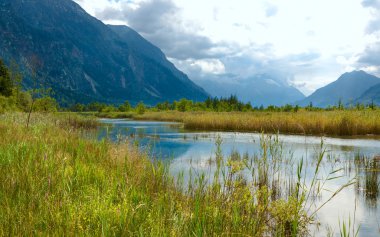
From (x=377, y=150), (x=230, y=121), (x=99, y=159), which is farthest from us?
(x=230, y=121)

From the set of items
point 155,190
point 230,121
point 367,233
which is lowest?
point 367,233

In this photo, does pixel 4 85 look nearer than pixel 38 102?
No

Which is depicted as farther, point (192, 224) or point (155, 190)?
point (155, 190)

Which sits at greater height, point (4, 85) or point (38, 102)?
point (4, 85)

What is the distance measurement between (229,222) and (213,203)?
82 centimetres

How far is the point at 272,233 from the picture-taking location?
5930 mm

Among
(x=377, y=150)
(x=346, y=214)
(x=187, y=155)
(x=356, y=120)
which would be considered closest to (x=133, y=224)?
(x=346, y=214)

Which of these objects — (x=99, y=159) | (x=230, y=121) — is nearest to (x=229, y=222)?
(x=99, y=159)

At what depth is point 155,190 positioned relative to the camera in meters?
7.09

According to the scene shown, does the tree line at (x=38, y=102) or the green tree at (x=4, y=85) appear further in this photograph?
the green tree at (x=4, y=85)

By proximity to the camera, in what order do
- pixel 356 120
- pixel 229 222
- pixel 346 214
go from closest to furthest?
pixel 229 222
pixel 346 214
pixel 356 120

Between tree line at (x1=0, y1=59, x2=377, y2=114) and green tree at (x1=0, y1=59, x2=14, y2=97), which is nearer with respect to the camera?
tree line at (x1=0, y1=59, x2=377, y2=114)

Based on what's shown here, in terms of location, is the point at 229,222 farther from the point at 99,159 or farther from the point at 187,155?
the point at 187,155

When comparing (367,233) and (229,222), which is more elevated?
(229,222)
